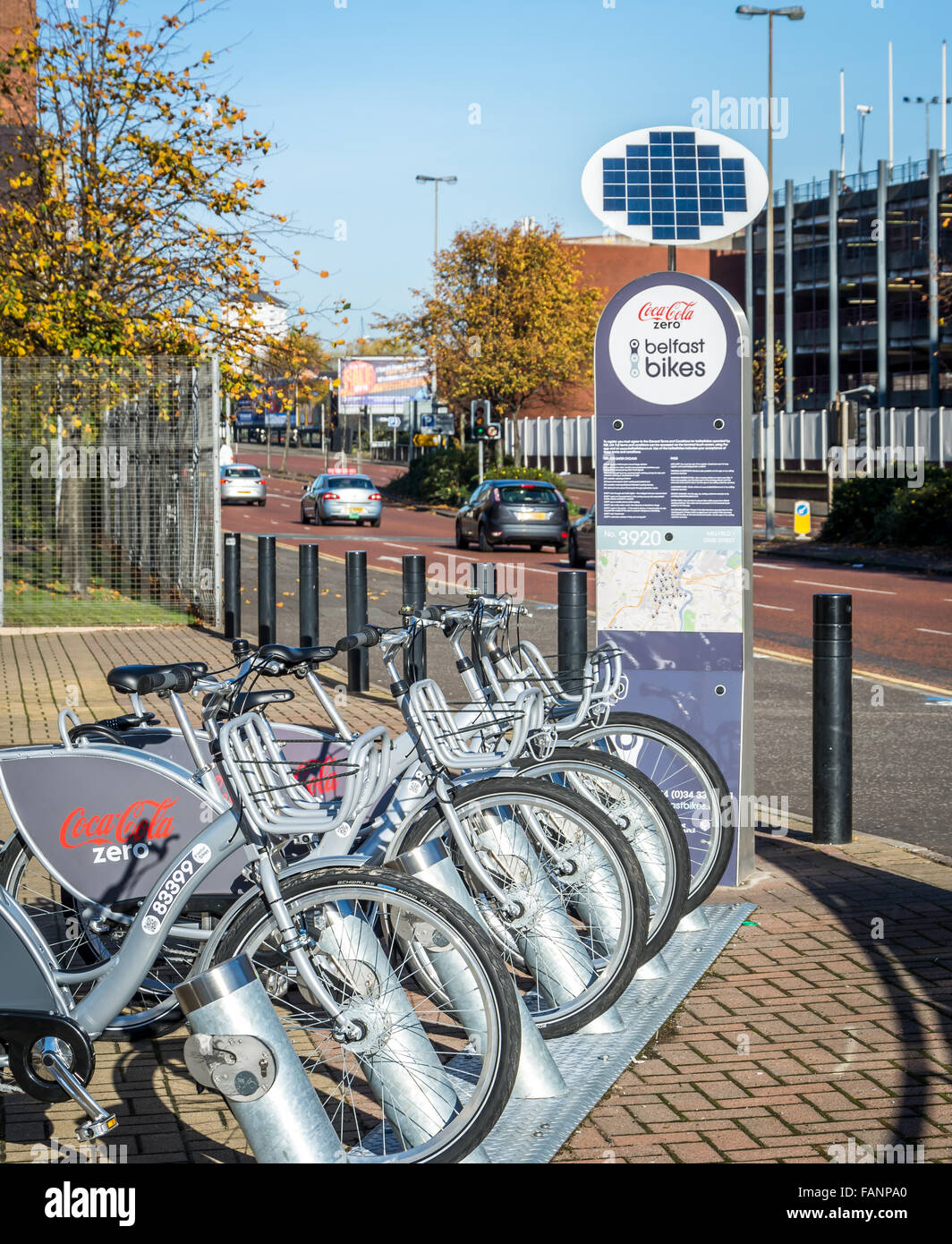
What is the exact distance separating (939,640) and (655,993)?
A: 12546mm

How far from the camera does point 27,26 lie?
73.2 ft

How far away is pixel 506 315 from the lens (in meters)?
56.8

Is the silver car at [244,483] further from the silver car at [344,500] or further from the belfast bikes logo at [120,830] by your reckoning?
the belfast bikes logo at [120,830]

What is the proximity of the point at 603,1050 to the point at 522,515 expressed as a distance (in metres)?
27.8

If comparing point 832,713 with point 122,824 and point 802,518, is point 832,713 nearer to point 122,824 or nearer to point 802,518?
point 122,824

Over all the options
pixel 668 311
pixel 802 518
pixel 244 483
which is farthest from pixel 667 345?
pixel 244 483

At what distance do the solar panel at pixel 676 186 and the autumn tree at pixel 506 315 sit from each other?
163 ft

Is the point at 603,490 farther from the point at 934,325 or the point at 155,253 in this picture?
the point at 934,325

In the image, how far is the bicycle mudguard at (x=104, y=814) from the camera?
4645 millimetres

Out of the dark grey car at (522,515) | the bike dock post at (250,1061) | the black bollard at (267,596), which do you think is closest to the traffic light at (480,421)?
the dark grey car at (522,515)

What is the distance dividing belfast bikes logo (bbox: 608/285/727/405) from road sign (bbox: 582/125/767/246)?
61 cm

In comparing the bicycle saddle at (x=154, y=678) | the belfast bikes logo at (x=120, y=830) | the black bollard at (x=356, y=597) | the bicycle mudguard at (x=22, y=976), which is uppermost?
the bicycle saddle at (x=154, y=678)

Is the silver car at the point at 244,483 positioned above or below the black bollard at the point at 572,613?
above
